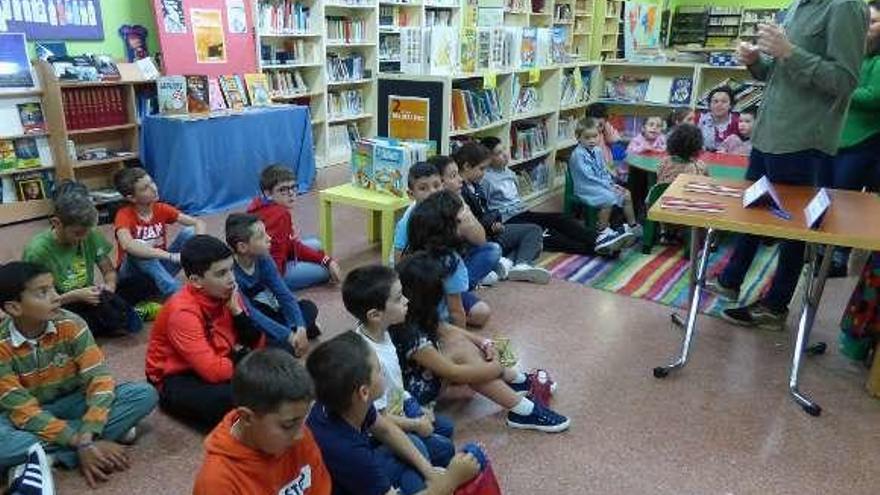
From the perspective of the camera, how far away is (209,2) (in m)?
5.30

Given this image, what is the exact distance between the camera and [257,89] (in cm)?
553

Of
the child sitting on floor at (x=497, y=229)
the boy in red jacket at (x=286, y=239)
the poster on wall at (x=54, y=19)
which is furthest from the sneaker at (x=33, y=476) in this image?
the poster on wall at (x=54, y=19)

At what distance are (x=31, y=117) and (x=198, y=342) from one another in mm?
3419

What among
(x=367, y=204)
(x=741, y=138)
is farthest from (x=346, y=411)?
(x=741, y=138)

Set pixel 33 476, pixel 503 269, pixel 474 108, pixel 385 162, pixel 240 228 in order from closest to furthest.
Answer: pixel 33 476, pixel 240 228, pixel 385 162, pixel 503 269, pixel 474 108

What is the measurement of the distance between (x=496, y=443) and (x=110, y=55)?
4434 mm

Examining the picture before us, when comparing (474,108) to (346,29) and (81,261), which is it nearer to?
(81,261)

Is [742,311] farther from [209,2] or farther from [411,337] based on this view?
[209,2]

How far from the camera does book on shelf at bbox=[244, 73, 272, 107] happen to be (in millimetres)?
5469

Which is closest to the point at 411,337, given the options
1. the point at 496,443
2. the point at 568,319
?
the point at 496,443

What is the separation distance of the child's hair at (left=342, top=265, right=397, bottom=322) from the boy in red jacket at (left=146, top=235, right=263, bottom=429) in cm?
48

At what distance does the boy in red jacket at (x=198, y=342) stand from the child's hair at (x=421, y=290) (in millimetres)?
587

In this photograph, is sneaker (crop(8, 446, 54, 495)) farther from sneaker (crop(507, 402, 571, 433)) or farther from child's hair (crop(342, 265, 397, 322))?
sneaker (crop(507, 402, 571, 433))

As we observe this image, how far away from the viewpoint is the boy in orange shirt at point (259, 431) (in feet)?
4.11
